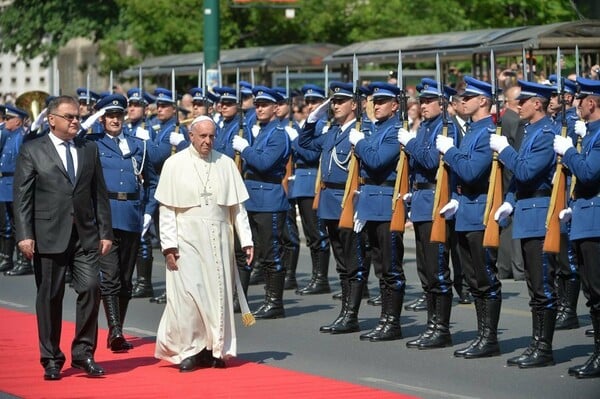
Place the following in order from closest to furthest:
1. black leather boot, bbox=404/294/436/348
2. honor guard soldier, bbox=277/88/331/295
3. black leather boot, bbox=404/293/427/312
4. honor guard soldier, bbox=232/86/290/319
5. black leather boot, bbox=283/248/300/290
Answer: black leather boot, bbox=404/294/436/348 < honor guard soldier, bbox=232/86/290/319 < black leather boot, bbox=404/293/427/312 < honor guard soldier, bbox=277/88/331/295 < black leather boot, bbox=283/248/300/290

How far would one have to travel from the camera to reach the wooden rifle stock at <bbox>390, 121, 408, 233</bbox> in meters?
12.7

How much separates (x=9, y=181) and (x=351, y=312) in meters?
7.62

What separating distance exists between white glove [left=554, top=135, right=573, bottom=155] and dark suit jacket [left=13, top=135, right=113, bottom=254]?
323 centimetres

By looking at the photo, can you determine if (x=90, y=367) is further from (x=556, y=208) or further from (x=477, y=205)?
(x=556, y=208)

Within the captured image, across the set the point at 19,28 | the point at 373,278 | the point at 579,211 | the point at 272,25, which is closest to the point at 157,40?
the point at 272,25

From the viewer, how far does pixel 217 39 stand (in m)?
26.4

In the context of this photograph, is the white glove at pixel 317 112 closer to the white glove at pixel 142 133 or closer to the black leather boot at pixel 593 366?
the white glove at pixel 142 133

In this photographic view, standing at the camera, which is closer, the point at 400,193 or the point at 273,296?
the point at 400,193

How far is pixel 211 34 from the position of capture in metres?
26.3

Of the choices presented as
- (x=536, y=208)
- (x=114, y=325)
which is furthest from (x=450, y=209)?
(x=114, y=325)

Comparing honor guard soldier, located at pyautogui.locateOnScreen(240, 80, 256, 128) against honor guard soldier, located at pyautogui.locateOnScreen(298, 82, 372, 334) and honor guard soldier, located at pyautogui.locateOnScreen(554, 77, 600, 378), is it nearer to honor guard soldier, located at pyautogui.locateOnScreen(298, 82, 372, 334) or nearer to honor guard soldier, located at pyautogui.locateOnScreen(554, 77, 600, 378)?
honor guard soldier, located at pyautogui.locateOnScreen(298, 82, 372, 334)

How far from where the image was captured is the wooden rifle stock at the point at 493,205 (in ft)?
37.7

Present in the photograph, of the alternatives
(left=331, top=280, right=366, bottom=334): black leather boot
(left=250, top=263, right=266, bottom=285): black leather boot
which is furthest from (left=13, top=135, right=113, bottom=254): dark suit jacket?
(left=250, top=263, right=266, bottom=285): black leather boot

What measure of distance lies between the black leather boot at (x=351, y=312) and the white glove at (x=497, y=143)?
2314mm
